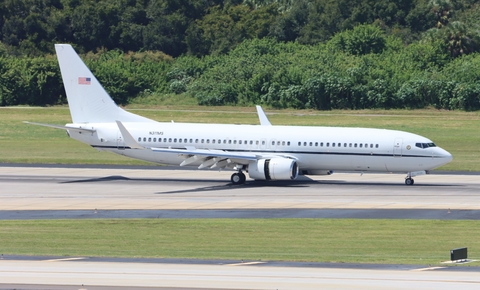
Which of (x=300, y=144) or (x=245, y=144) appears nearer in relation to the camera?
(x=300, y=144)

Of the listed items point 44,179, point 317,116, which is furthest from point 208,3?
point 44,179

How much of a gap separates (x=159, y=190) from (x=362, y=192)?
11441mm

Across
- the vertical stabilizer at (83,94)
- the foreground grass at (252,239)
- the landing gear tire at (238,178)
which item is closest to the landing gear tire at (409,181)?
the landing gear tire at (238,178)

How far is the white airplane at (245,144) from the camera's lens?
5216cm

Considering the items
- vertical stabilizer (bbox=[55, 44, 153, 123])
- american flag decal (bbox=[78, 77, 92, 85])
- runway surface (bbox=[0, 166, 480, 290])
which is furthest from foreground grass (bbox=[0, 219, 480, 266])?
american flag decal (bbox=[78, 77, 92, 85])

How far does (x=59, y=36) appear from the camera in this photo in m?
143

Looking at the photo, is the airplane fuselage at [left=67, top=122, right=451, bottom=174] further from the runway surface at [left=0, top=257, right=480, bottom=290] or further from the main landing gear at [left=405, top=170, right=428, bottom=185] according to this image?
the runway surface at [left=0, top=257, right=480, bottom=290]

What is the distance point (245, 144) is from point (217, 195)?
640 cm

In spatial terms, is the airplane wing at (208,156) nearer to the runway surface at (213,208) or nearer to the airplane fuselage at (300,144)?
the airplane fuselage at (300,144)

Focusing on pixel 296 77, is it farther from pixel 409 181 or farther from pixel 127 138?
pixel 127 138

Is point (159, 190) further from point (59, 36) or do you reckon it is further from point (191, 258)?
point (59, 36)

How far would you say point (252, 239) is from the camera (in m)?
35.4

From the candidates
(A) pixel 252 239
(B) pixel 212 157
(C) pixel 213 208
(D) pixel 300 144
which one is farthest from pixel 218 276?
(D) pixel 300 144

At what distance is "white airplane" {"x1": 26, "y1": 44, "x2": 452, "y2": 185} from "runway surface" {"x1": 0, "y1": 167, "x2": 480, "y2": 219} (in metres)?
1.23
